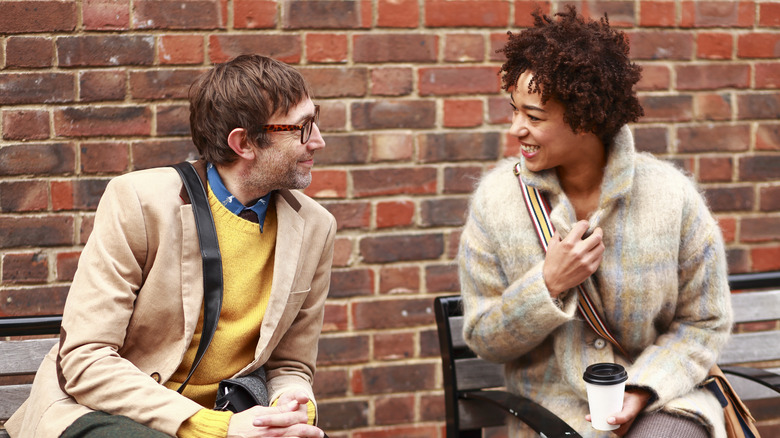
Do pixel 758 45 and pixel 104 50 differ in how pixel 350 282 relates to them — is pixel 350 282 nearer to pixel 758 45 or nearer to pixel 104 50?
pixel 104 50

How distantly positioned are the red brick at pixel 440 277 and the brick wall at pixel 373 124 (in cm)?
1

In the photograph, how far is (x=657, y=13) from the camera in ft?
10.5

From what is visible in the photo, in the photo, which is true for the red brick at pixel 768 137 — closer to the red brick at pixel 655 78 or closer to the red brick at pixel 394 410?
the red brick at pixel 655 78

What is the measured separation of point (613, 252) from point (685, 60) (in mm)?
1335

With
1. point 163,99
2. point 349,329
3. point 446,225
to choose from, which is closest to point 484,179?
point 446,225

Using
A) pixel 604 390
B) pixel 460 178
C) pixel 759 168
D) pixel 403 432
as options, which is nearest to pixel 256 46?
pixel 460 178

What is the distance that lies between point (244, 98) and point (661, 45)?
1890mm

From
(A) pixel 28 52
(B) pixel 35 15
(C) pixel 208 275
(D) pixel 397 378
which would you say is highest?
(B) pixel 35 15

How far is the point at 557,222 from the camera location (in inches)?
90.0

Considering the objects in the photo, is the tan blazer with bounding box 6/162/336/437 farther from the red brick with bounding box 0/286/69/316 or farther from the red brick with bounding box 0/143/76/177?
the red brick with bounding box 0/143/76/177

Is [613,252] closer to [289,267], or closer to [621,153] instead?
[621,153]

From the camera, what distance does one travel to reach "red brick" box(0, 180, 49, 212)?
2.81 meters

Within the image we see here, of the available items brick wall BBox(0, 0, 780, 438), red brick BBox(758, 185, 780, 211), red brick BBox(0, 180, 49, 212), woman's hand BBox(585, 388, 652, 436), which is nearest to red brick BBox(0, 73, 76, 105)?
→ brick wall BBox(0, 0, 780, 438)

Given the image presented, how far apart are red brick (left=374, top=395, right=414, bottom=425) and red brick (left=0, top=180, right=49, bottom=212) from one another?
149 cm
